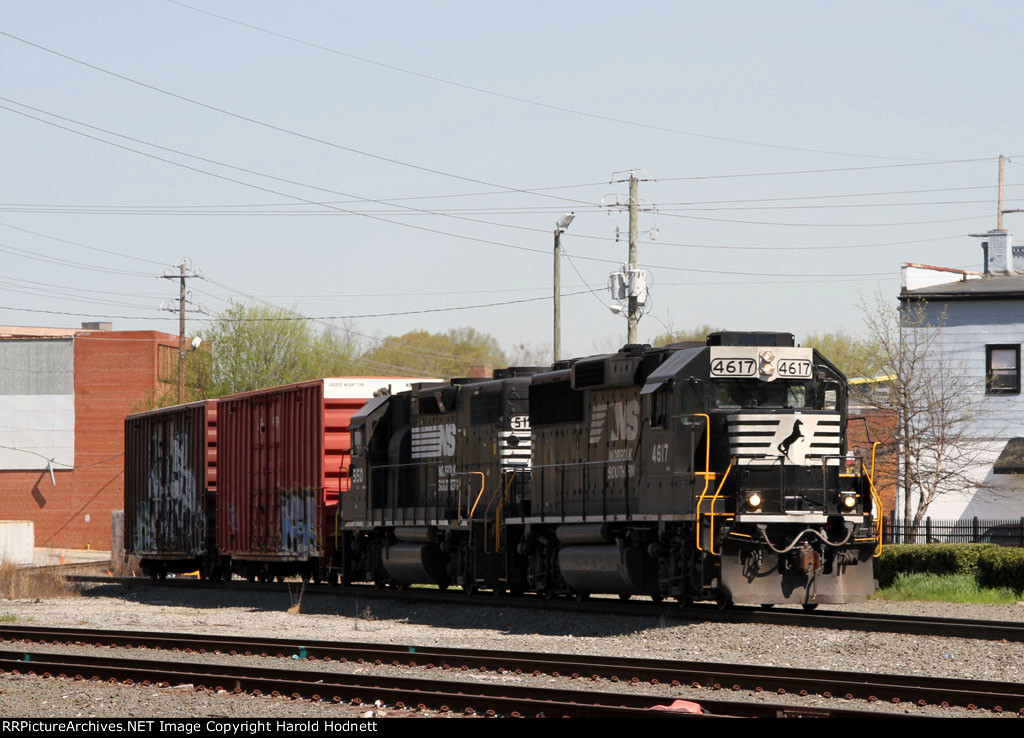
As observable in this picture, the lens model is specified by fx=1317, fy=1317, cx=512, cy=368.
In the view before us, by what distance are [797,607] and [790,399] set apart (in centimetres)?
465

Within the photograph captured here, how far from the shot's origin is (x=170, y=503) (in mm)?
31266

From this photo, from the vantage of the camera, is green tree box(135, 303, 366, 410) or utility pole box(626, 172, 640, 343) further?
green tree box(135, 303, 366, 410)

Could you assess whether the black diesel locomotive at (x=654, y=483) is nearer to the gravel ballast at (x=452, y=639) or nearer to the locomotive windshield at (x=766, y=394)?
the locomotive windshield at (x=766, y=394)

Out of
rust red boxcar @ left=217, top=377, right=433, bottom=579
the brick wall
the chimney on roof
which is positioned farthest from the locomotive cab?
the chimney on roof

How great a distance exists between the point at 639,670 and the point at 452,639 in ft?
16.7

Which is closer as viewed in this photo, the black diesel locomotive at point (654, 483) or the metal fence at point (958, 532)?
the black diesel locomotive at point (654, 483)

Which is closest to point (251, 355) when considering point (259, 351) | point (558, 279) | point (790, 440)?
point (259, 351)

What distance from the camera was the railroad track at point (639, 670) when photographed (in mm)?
10391

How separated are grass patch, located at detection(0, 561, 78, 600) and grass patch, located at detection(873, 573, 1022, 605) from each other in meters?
17.3

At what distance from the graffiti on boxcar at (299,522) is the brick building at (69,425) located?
37.9 meters

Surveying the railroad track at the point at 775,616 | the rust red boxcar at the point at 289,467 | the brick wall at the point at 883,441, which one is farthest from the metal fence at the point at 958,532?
the railroad track at the point at 775,616

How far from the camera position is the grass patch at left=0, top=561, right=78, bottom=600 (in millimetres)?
28041

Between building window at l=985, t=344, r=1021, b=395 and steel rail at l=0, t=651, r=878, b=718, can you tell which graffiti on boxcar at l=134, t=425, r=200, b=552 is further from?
building window at l=985, t=344, r=1021, b=395

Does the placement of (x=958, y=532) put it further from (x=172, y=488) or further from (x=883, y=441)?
(x=172, y=488)
